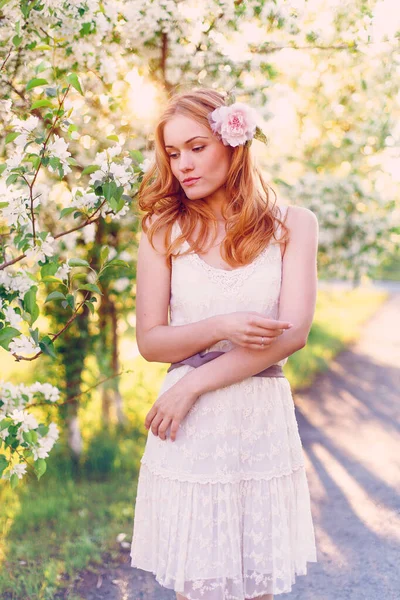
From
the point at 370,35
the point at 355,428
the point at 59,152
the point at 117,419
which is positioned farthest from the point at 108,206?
the point at 355,428

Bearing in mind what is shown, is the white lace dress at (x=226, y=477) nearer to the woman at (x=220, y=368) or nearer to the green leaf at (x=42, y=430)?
the woman at (x=220, y=368)

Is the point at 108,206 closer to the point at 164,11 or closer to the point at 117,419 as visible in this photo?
the point at 164,11

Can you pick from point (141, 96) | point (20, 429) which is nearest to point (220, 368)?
point (20, 429)

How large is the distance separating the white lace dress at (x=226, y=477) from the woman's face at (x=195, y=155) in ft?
0.67

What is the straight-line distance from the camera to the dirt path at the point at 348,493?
11.0 feet

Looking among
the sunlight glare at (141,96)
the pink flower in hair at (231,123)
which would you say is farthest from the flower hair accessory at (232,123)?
the sunlight glare at (141,96)

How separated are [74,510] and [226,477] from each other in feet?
7.67

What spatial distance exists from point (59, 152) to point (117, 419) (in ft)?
12.4

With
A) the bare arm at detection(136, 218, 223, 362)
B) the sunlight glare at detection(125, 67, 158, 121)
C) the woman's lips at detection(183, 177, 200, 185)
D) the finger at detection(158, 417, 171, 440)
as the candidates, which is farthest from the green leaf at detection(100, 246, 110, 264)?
the sunlight glare at detection(125, 67, 158, 121)

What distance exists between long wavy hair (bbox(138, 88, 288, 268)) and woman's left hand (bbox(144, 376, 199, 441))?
0.42 m

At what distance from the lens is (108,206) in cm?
245

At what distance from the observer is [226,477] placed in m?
2.22

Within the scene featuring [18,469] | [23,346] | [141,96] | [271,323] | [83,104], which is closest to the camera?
[271,323]

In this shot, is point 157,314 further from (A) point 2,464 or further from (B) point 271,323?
(A) point 2,464
